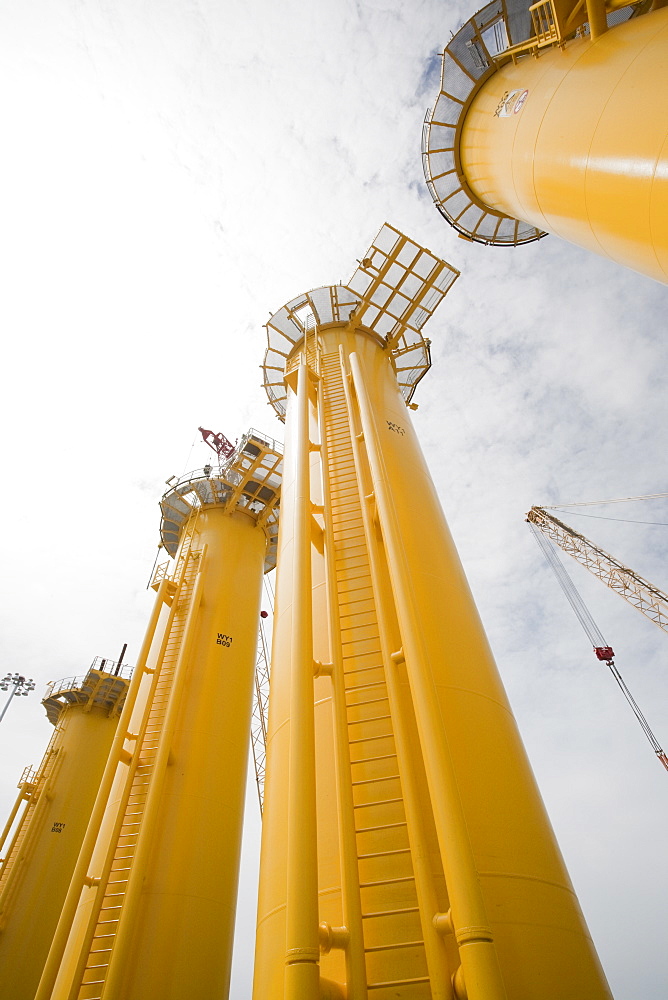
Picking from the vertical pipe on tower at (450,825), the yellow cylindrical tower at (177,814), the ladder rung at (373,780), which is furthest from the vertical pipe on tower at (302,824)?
the yellow cylindrical tower at (177,814)

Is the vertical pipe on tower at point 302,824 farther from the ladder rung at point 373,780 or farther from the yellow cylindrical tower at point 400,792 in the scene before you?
the ladder rung at point 373,780

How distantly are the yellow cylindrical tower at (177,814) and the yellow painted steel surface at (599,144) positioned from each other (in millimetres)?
10574

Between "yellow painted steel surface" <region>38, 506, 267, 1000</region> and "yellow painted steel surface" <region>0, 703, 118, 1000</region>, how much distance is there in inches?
465

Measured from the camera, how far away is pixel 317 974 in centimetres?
289

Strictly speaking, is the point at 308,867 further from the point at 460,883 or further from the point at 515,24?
the point at 515,24

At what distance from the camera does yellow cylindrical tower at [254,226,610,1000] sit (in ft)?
10.8

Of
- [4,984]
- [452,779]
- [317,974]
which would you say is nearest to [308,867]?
[317,974]

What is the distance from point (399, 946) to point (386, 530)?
330 cm

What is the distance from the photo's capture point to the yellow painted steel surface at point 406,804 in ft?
10.8

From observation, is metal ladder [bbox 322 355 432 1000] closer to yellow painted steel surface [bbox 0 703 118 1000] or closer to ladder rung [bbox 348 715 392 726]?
ladder rung [bbox 348 715 392 726]

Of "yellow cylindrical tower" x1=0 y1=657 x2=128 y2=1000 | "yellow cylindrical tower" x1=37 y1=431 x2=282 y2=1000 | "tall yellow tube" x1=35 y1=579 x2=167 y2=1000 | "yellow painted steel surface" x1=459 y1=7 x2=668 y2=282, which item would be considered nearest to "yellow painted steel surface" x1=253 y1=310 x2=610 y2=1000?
"yellow painted steel surface" x1=459 y1=7 x2=668 y2=282

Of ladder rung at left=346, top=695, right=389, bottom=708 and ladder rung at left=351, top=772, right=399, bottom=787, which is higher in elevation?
ladder rung at left=346, top=695, right=389, bottom=708

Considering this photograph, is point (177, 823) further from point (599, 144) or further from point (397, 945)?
point (599, 144)

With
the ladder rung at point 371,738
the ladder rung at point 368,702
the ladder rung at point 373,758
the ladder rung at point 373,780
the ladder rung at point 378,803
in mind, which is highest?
the ladder rung at point 368,702
